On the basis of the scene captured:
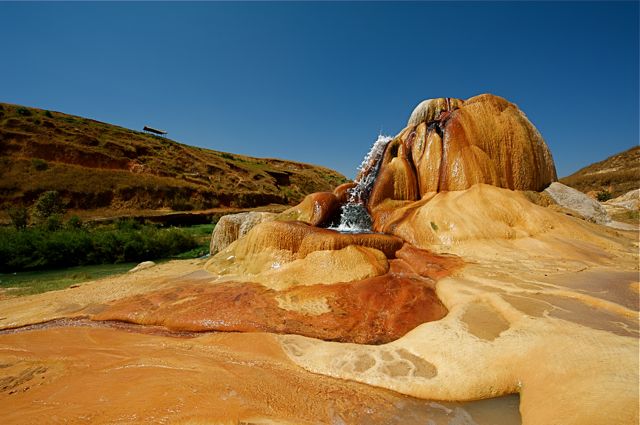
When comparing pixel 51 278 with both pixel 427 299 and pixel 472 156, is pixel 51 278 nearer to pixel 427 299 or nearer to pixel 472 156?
pixel 427 299

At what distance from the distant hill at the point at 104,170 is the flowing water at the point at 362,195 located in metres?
22.2

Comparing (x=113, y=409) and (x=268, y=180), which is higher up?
(x=268, y=180)

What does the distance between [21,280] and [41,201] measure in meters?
14.7

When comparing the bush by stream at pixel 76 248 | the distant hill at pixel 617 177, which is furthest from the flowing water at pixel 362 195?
the distant hill at pixel 617 177

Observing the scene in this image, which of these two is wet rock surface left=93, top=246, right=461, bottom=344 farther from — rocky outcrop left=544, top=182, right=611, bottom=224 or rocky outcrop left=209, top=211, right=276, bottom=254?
rocky outcrop left=544, top=182, right=611, bottom=224

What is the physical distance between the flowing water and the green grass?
318 inches

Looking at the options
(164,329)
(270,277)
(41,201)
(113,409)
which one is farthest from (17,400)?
(41,201)

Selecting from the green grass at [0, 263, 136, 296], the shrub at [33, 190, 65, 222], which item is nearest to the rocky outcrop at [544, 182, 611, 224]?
the green grass at [0, 263, 136, 296]

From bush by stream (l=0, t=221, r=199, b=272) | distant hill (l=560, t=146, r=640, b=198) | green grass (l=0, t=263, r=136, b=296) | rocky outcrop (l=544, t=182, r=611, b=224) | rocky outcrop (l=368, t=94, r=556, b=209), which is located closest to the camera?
green grass (l=0, t=263, r=136, b=296)

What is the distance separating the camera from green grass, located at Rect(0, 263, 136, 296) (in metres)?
7.99

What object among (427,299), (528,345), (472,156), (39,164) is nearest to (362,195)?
(472,156)

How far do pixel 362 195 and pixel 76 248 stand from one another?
11495mm

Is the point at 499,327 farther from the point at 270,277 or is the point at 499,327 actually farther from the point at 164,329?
the point at 164,329

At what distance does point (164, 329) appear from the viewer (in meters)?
4.83
